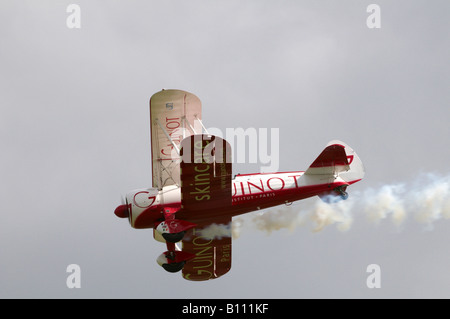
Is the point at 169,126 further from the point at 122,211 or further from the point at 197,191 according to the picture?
the point at 122,211

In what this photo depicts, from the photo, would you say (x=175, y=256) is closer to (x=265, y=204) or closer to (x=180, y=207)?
(x=180, y=207)

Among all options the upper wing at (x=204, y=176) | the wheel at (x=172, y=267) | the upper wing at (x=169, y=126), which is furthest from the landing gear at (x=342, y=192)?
the wheel at (x=172, y=267)

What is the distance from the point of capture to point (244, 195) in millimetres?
19734

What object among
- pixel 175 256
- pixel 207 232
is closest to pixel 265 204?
pixel 207 232

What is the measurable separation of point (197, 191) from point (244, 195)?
6.21 feet

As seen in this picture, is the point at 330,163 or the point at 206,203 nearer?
the point at 206,203

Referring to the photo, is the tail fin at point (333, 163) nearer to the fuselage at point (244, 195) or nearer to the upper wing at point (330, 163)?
the upper wing at point (330, 163)

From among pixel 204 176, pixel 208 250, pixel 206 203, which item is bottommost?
pixel 208 250

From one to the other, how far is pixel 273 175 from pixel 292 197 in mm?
975

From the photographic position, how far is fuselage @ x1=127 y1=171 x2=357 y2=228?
19547 millimetres

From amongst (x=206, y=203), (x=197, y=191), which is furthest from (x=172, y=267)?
(x=197, y=191)

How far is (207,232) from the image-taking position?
20.4 metres

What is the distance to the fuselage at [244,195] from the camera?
19.5 meters

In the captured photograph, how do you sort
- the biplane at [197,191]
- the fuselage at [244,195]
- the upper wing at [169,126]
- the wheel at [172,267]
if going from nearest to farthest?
the biplane at [197,191]
the wheel at [172,267]
the fuselage at [244,195]
the upper wing at [169,126]
